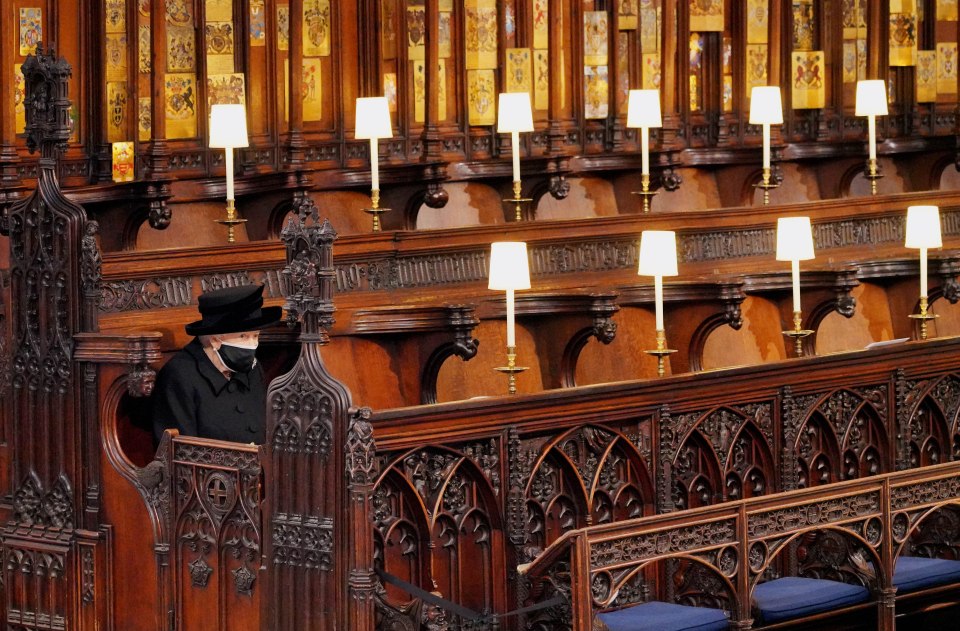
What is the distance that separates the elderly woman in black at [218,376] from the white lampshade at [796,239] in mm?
2762

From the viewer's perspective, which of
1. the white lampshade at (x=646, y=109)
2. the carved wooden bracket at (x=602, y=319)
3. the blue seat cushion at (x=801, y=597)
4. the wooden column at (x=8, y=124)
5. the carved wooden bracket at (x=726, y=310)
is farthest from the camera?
the white lampshade at (x=646, y=109)

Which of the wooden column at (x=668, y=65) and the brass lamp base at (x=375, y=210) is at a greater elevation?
the wooden column at (x=668, y=65)

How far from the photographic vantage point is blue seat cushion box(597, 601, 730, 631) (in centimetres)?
628

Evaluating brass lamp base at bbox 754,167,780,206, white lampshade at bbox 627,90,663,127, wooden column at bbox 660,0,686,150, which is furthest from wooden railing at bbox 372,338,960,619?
wooden column at bbox 660,0,686,150

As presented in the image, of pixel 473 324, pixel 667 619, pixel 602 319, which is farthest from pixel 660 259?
pixel 667 619

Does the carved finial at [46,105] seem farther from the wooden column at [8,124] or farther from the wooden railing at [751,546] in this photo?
the wooden railing at [751,546]

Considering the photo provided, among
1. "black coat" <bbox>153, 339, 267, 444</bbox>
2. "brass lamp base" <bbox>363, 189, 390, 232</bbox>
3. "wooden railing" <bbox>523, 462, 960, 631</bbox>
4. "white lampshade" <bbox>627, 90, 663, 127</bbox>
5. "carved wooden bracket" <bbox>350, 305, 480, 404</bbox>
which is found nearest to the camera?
"wooden railing" <bbox>523, 462, 960, 631</bbox>

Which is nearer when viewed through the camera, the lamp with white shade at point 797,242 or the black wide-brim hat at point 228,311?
the black wide-brim hat at point 228,311

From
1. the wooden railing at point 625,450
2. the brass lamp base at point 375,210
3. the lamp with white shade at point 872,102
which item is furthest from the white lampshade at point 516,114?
the wooden railing at point 625,450

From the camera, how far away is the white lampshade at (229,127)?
8.98 m

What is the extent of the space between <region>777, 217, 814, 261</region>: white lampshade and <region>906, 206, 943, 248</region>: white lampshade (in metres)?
0.72

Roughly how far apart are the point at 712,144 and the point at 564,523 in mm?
6067

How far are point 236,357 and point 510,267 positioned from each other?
1.46m

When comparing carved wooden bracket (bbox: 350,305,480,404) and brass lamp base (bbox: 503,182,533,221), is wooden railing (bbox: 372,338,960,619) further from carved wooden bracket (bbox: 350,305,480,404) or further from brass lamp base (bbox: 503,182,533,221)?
brass lamp base (bbox: 503,182,533,221)
